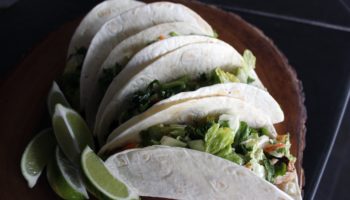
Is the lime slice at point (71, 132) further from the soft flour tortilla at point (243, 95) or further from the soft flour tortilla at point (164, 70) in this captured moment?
the soft flour tortilla at point (243, 95)

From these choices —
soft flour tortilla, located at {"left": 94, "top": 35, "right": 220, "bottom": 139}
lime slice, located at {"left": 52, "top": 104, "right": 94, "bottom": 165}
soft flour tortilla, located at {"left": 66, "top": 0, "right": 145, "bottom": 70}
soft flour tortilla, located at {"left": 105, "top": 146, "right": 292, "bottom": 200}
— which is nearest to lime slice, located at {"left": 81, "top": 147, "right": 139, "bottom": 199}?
soft flour tortilla, located at {"left": 105, "top": 146, "right": 292, "bottom": 200}

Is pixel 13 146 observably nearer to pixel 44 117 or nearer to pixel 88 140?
pixel 44 117

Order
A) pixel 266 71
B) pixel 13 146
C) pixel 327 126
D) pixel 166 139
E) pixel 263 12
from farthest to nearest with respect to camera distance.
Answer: pixel 263 12
pixel 327 126
pixel 266 71
pixel 13 146
pixel 166 139

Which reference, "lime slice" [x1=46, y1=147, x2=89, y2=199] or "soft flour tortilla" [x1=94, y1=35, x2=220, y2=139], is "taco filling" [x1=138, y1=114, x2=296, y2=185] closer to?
"soft flour tortilla" [x1=94, y1=35, x2=220, y2=139]

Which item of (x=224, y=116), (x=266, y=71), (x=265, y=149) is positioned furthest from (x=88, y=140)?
(x=266, y=71)

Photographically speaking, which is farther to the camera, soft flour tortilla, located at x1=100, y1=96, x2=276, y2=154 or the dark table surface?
the dark table surface

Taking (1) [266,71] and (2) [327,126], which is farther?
(2) [327,126]
